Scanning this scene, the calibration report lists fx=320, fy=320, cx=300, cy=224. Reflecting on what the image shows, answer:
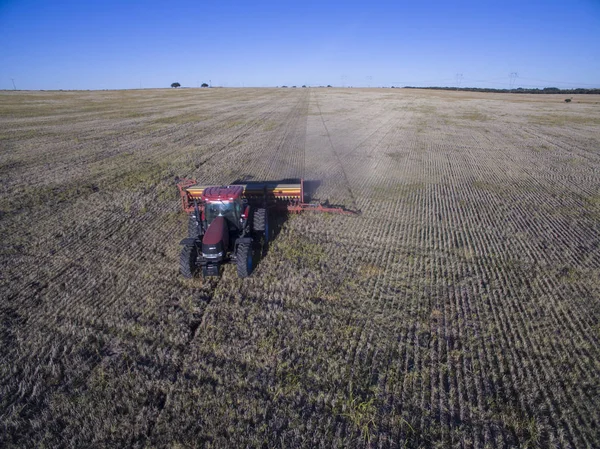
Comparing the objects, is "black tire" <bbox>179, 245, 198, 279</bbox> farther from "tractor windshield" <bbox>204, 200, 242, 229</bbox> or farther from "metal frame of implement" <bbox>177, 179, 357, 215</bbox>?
"metal frame of implement" <bbox>177, 179, 357, 215</bbox>

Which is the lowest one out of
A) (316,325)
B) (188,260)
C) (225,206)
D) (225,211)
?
(316,325)

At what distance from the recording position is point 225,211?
862 centimetres

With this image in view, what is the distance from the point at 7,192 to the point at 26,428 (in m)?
14.4

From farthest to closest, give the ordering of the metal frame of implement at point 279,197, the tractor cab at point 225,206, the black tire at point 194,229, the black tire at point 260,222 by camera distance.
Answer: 1. the metal frame of implement at point 279,197
2. the black tire at point 260,222
3. the black tire at point 194,229
4. the tractor cab at point 225,206

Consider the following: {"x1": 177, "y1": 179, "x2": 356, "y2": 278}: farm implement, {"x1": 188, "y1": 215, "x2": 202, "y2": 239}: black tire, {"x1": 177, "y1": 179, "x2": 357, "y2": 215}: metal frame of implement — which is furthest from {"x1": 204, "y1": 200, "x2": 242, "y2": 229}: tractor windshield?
{"x1": 177, "y1": 179, "x2": 357, "y2": 215}: metal frame of implement

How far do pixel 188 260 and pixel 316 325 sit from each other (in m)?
3.54

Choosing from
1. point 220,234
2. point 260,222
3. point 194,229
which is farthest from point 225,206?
point 260,222

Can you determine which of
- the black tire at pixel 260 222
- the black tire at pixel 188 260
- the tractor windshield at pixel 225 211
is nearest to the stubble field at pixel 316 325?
the black tire at pixel 188 260

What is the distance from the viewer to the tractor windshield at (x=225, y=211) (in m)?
8.56

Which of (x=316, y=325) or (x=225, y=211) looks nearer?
(x=316, y=325)

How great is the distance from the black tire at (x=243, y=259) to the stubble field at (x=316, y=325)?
1.16 feet

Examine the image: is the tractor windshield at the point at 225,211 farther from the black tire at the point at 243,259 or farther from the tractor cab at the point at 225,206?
the black tire at the point at 243,259

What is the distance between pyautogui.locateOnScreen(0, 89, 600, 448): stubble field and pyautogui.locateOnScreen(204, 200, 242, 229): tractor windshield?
144 centimetres

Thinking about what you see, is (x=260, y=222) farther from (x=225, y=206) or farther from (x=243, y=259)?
(x=243, y=259)
